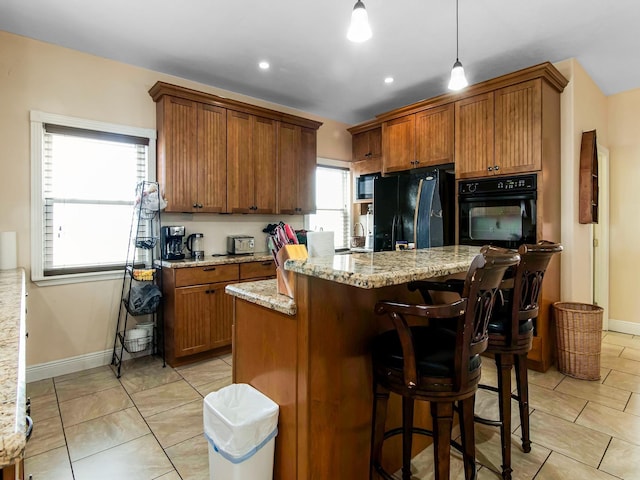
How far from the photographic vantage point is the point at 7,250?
8.93 feet

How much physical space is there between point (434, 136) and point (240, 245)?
96.9 inches

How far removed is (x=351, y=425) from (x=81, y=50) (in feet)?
12.1

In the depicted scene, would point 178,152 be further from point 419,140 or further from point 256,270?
point 419,140

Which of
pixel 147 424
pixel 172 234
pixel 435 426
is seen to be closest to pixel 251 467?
pixel 435 426

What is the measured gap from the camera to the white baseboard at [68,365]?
296cm

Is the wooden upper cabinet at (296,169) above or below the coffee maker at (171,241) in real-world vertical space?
above

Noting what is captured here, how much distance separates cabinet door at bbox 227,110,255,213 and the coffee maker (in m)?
0.58

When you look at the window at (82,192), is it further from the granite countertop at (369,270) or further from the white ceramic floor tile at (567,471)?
the white ceramic floor tile at (567,471)

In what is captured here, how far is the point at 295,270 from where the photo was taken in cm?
137

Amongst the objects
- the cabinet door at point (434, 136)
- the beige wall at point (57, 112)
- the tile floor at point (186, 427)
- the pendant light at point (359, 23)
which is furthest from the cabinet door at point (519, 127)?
the beige wall at point (57, 112)

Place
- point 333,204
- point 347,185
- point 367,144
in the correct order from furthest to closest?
point 347,185, point 333,204, point 367,144

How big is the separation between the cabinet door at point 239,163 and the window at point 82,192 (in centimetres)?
77

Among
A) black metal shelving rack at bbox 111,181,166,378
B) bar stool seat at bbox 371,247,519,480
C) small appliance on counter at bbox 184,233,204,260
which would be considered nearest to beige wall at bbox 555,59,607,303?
bar stool seat at bbox 371,247,519,480

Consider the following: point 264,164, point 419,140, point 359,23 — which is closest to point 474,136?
point 419,140
